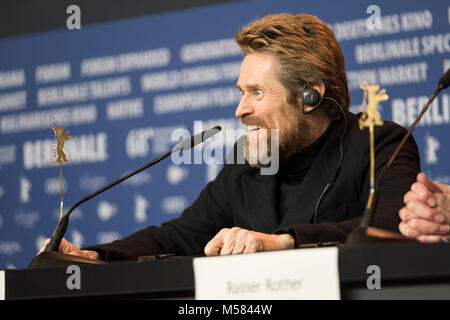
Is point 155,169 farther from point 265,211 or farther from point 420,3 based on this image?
point 420,3

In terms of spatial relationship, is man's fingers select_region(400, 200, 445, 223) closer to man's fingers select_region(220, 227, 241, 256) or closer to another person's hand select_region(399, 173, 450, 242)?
another person's hand select_region(399, 173, 450, 242)

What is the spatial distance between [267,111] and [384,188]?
2.05 ft

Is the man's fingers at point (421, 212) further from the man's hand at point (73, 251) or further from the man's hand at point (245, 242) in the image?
the man's hand at point (73, 251)

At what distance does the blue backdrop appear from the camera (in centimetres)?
279

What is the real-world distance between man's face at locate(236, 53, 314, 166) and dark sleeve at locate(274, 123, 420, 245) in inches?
12.1

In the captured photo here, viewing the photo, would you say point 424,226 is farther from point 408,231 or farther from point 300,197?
point 300,197

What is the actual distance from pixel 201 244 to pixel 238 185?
0.26m

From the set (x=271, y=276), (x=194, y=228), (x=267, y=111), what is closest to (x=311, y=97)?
(x=267, y=111)

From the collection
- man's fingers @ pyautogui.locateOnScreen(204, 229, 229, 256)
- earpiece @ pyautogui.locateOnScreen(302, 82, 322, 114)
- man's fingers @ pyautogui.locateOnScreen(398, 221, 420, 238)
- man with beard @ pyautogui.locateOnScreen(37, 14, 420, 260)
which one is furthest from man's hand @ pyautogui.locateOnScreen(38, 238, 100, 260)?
man's fingers @ pyautogui.locateOnScreen(398, 221, 420, 238)

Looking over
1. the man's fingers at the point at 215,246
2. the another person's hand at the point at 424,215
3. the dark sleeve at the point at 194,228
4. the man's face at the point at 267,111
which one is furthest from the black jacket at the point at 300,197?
the man's fingers at the point at 215,246

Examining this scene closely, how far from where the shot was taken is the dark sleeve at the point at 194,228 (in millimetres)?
2320

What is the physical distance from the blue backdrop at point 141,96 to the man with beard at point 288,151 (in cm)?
53

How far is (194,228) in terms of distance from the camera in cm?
243

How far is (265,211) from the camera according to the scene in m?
2.22
